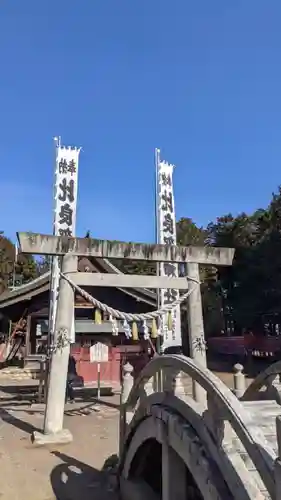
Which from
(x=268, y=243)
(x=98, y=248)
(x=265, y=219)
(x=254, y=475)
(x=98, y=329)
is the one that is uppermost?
(x=265, y=219)

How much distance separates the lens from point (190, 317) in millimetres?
11055

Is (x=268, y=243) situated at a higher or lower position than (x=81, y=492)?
higher

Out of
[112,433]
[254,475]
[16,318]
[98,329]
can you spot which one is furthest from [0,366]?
[254,475]

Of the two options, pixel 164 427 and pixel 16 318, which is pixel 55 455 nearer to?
pixel 164 427

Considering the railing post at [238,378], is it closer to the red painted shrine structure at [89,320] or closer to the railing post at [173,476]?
the railing post at [173,476]

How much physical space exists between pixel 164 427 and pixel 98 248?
17.6ft

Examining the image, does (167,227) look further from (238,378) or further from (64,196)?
(238,378)

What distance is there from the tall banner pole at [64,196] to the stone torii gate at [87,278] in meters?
3.37

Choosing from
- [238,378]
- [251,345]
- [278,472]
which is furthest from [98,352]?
[251,345]

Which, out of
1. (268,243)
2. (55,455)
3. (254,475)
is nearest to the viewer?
(254,475)

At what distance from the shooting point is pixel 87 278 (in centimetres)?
1024

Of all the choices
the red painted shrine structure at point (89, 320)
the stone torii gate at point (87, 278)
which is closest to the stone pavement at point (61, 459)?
the stone torii gate at point (87, 278)

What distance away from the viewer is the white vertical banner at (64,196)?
13422 millimetres

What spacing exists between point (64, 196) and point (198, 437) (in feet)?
32.9
